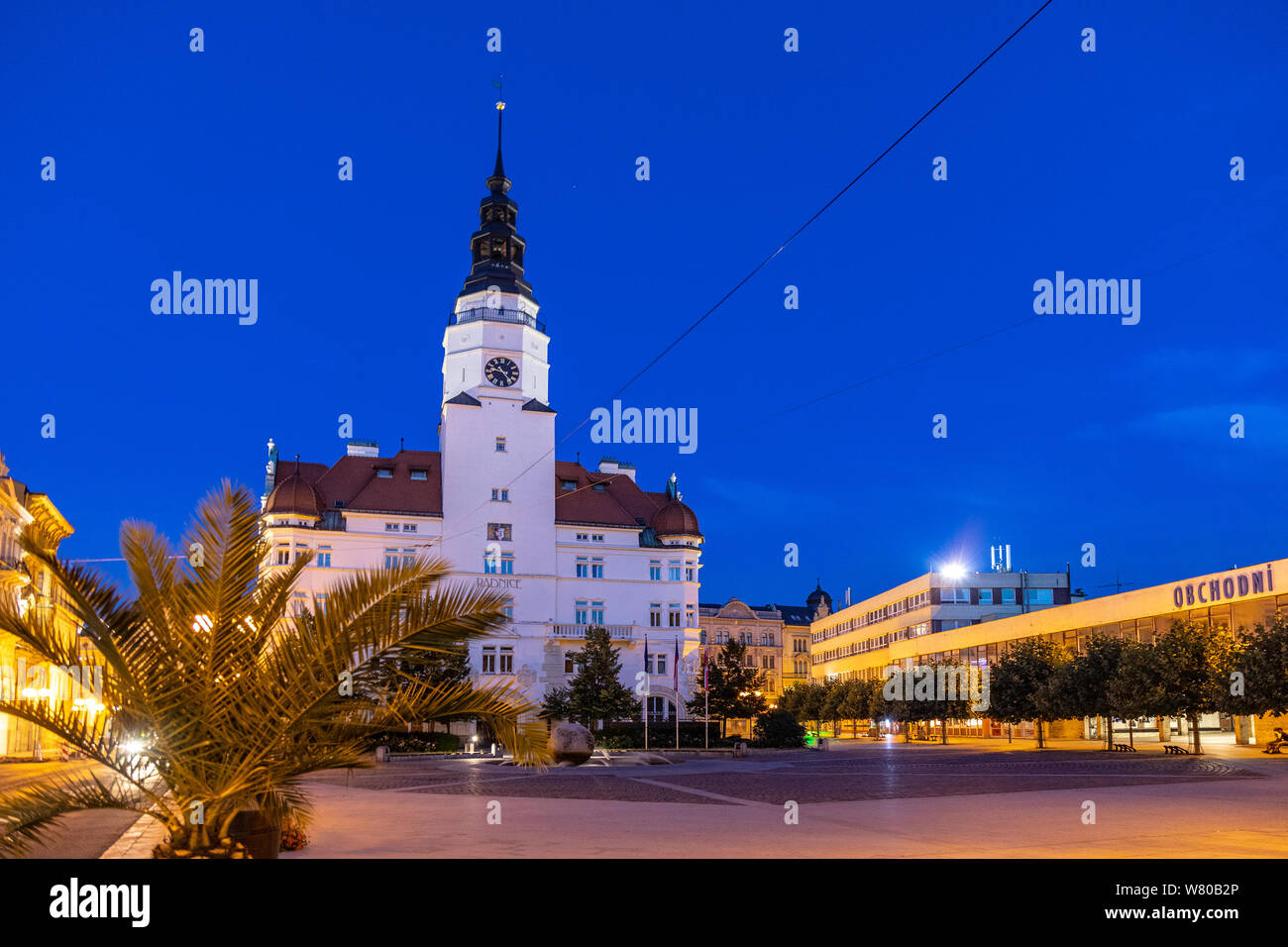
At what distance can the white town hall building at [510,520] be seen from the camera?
77625 millimetres

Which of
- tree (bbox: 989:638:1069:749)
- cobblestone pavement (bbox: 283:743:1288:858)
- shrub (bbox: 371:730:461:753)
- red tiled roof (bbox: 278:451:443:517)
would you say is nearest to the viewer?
cobblestone pavement (bbox: 283:743:1288:858)

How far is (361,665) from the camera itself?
11930 mm

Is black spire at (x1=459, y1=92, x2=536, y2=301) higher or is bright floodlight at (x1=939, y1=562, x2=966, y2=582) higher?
black spire at (x1=459, y1=92, x2=536, y2=301)

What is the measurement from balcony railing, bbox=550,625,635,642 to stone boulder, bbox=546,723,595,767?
35298mm

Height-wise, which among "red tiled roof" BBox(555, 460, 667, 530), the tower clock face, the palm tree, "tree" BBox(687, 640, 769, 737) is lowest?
"tree" BBox(687, 640, 769, 737)

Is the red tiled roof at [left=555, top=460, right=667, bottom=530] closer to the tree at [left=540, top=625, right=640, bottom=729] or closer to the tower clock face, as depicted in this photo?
the tower clock face

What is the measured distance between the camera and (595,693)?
69062 mm

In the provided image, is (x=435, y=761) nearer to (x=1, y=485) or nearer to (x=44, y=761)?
(x=44, y=761)

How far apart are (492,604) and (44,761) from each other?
1864 inches

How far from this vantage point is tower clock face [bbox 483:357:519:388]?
262 ft

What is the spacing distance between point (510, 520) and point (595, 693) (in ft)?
51.7

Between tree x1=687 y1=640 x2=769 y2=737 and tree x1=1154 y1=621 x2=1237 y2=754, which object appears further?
tree x1=687 y1=640 x2=769 y2=737

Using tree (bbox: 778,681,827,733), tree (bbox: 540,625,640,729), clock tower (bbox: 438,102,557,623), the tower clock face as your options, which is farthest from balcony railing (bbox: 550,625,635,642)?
the tower clock face
